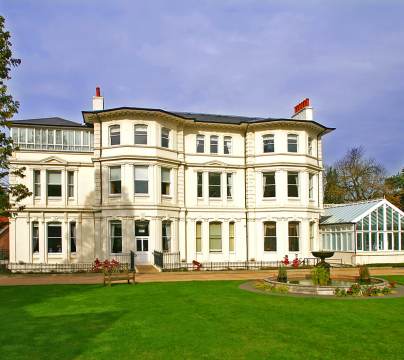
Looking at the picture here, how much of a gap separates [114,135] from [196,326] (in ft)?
69.8

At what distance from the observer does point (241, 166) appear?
34.6m

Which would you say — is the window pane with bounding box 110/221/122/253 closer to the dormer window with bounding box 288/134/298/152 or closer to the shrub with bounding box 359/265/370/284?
the dormer window with bounding box 288/134/298/152

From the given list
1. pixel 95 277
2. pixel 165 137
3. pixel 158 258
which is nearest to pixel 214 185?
pixel 165 137

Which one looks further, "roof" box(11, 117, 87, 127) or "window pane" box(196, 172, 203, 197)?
"window pane" box(196, 172, 203, 197)

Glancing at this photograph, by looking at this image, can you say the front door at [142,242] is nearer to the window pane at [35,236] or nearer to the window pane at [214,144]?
the window pane at [35,236]

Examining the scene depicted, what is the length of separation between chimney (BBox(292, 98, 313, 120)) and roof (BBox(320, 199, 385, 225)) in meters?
7.76

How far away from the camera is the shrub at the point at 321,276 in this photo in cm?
1895

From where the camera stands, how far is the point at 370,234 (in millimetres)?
32344

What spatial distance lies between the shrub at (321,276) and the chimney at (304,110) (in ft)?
62.8

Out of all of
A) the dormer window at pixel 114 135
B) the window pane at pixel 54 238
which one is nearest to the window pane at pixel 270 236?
the dormer window at pixel 114 135

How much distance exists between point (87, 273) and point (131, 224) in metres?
4.27

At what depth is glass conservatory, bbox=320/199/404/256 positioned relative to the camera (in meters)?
32.1

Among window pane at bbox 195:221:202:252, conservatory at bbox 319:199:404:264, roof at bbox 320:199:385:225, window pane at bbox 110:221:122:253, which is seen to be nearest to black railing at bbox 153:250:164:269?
window pane at bbox 110:221:122:253

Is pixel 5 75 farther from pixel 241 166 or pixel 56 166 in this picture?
pixel 241 166
